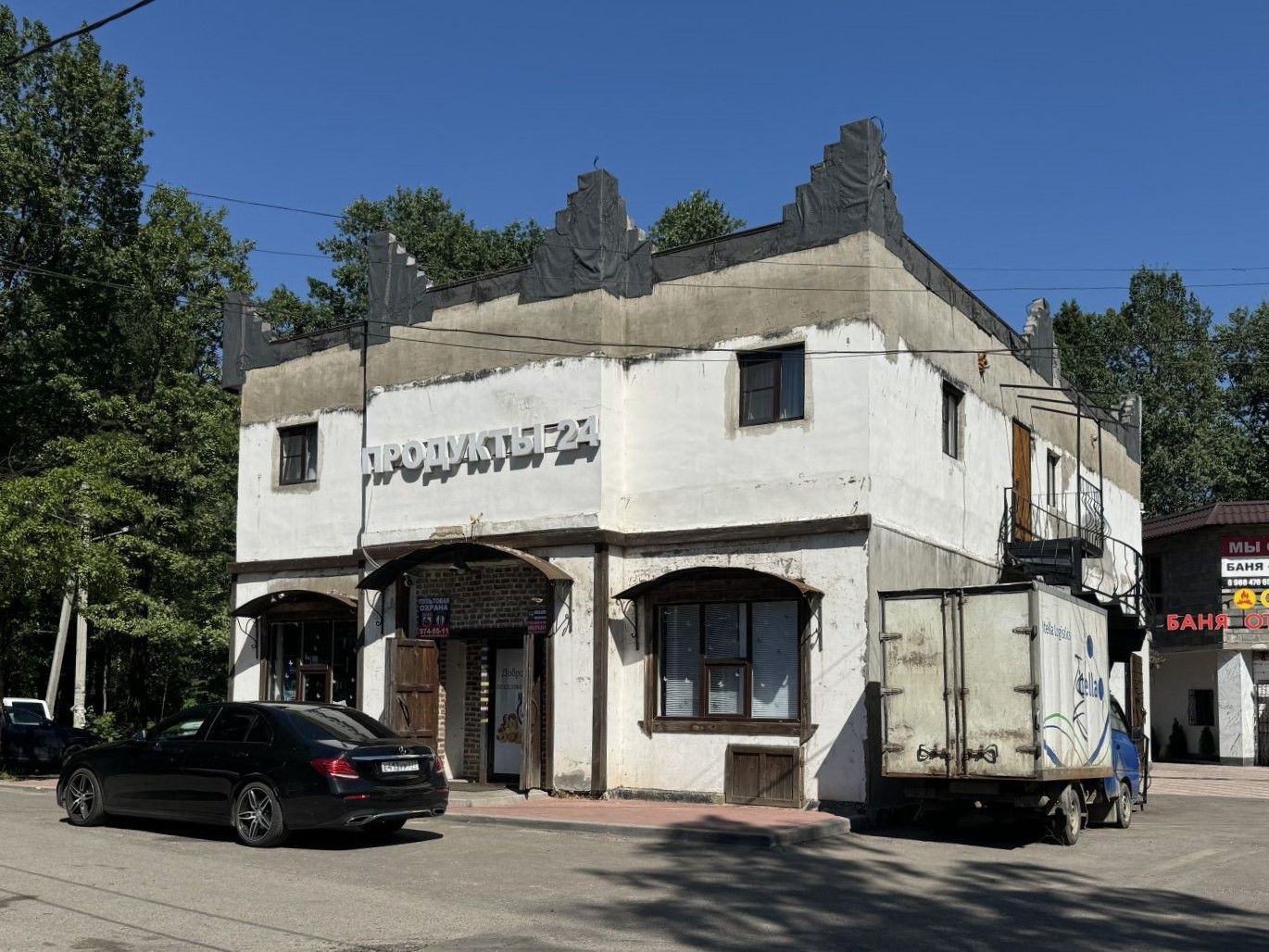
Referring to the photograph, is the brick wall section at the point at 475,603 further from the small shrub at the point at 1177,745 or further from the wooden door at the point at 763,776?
the small shrub at the point at 1177,745

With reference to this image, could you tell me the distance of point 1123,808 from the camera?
17703mm

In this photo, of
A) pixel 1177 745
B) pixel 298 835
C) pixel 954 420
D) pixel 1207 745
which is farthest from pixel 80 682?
pixel 1207 745

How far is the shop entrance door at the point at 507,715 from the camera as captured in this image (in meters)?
21.1

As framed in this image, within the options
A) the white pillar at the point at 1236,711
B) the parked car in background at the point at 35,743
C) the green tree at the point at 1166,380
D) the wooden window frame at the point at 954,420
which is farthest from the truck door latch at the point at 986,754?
the green tree at the point at 1166,380

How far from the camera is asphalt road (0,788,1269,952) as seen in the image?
30.3 feet

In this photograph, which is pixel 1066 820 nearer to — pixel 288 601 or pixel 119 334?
pixel 288 601

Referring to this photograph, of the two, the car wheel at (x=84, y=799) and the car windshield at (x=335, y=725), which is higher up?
the car windshield at (x=335, y=725)

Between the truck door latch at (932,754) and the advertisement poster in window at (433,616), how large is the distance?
8.66 m

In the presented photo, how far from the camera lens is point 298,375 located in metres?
24.7

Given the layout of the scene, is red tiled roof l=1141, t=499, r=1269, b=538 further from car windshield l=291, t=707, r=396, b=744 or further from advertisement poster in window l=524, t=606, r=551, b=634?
car windshield l=291, t=707, r=396, b=744

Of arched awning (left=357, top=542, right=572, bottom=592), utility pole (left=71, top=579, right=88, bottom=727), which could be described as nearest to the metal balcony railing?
arched awning (left=357, top=542, right=572, bottom=592)

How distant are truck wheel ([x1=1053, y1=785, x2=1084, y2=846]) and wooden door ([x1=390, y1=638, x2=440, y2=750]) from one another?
9614mm

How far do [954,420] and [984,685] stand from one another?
707cm

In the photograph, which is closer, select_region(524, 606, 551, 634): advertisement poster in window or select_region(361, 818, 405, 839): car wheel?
select_region(361, 818, 405, 839): car wheel
